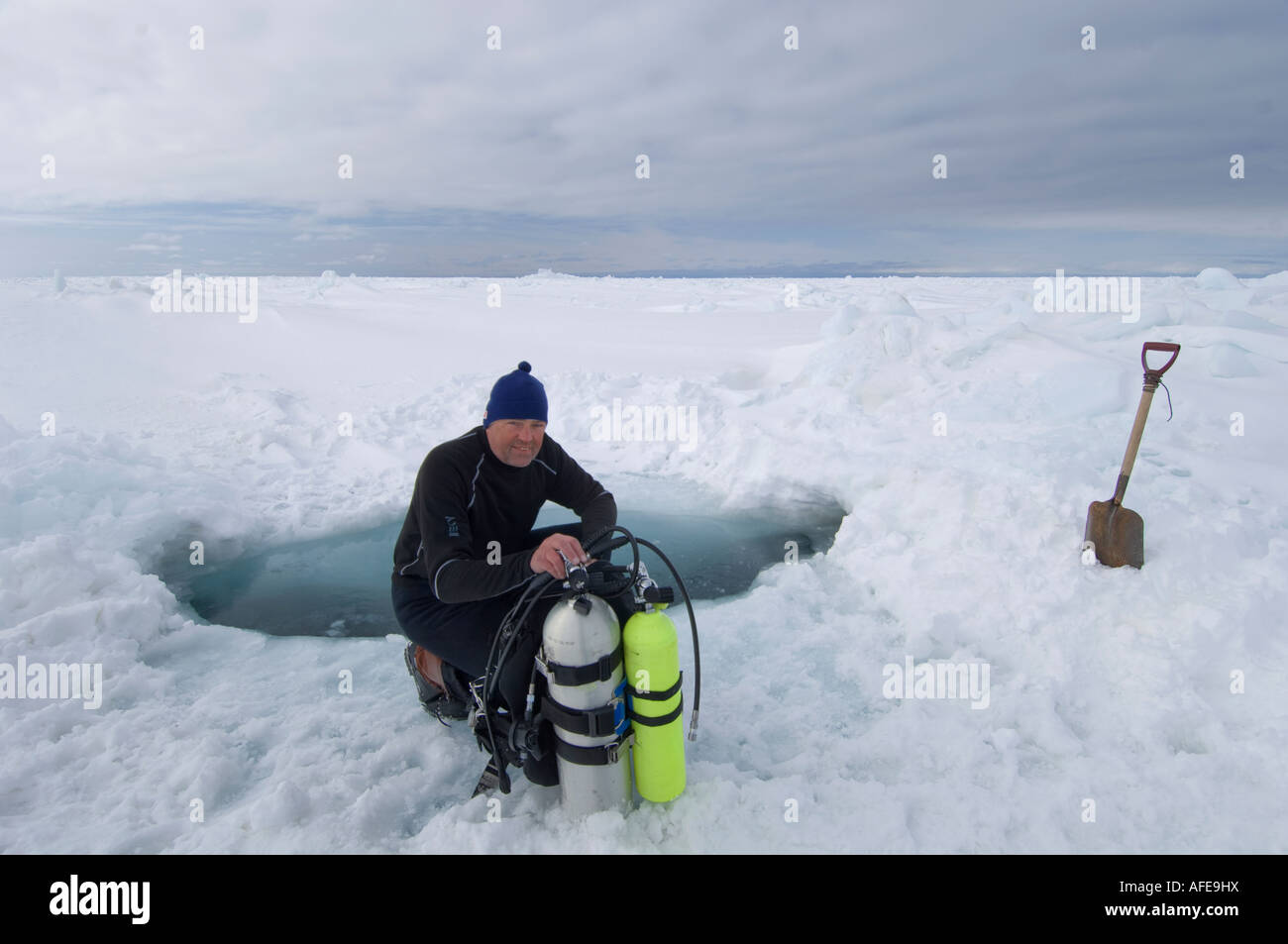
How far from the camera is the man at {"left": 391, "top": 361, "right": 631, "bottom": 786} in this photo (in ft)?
8.42

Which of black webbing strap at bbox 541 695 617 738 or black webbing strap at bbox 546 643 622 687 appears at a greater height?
black webbing strap at bbox 546 643 622 687

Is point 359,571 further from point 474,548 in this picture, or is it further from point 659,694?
point 659,694

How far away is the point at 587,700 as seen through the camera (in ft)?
7.79

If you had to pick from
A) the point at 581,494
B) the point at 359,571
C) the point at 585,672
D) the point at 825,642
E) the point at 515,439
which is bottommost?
the point at 825,642

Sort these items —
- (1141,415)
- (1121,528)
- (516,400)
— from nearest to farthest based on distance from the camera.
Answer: (516,400)
(1141,415)
(1121,528)

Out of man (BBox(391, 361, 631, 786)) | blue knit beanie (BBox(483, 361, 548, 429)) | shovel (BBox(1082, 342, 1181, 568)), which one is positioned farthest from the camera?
shovel (BBox(1082, 342, 1181, 568))

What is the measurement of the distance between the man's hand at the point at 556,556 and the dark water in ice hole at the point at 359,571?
2605 millimetres

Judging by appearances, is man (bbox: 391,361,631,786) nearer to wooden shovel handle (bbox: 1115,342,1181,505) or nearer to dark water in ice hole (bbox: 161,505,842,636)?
dark water in ice hole (bbox: 161,505,842,636)

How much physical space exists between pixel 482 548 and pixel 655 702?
1.06 meters

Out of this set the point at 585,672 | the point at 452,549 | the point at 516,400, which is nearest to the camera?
the point at 585,672

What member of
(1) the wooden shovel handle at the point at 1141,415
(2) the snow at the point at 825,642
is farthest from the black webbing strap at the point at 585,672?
(1) the wooden shovel handle at the point at 1141,415

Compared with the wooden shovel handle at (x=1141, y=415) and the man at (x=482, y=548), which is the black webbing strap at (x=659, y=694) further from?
the wooden shovel handle at (x=1141, y=415)

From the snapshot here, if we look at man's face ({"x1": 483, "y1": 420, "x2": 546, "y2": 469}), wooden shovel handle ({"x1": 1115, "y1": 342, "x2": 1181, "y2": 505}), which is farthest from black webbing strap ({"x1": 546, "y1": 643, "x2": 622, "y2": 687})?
wooden shovel handle ({"x1": 1115, "y1": 342, "x2": 1181, "y2": 505})

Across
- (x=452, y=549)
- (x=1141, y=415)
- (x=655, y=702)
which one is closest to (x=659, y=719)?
(x=655, y=702)
